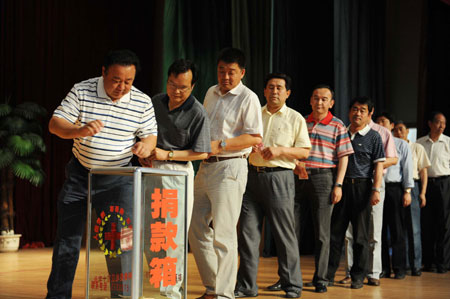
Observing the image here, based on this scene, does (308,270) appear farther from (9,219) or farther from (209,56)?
(9,219)

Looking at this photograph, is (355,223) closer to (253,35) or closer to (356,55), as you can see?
(356,55)

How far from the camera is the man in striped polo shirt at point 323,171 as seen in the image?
3863 millimetres

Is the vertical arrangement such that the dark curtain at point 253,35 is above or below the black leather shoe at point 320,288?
above

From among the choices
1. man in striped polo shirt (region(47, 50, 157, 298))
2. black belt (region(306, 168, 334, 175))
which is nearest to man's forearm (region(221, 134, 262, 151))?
man in striped polo shirt (region(47, 50, 157, 298))

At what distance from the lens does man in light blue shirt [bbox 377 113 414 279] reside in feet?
15.6

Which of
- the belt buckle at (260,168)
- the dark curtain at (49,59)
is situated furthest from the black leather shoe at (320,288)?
the dark curtain at (49,59)

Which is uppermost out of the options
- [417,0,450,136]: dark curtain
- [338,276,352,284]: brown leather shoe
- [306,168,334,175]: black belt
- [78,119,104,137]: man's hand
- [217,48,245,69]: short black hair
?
[417,0,450,136]: dark curtain

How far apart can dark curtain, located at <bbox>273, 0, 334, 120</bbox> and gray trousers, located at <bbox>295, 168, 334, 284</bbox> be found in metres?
2.69

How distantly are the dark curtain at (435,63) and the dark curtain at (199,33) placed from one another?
2.14 m

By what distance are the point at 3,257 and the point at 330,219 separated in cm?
348

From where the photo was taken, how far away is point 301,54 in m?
6.68

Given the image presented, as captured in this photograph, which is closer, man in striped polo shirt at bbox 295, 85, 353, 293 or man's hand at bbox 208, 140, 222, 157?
man's hand at bbox 208, 140, 222, 157

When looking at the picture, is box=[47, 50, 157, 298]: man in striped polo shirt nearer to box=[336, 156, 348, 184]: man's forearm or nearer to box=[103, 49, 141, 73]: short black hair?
box=[103, 49, 141, 73]: short black hair

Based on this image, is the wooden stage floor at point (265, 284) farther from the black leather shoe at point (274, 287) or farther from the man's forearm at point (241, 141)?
the man's forearm at point (241, 141)
